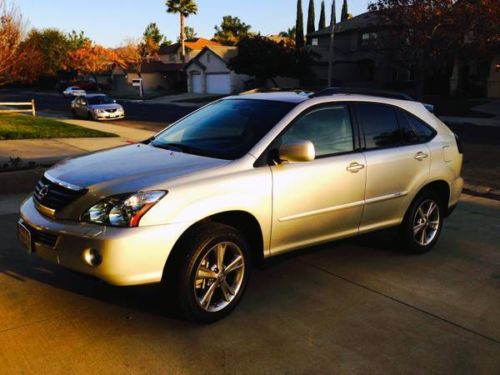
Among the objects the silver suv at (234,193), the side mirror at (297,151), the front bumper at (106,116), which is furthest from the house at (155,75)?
the side mirror at (297,151)

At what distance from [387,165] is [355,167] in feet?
1.54

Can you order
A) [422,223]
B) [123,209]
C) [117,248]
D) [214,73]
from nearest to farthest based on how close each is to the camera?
[117,248], [123,209], [422,223], [214,73]

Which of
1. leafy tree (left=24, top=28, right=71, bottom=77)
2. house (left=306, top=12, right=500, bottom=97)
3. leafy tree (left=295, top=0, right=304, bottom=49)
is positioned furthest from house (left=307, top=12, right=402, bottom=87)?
leafy tree (left=24, top=28, right=71, bottom=77)

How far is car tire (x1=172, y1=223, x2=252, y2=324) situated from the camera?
3.57 metres

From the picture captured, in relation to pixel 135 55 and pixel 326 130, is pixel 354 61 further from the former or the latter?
pixel 326 130

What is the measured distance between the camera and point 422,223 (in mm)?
5512

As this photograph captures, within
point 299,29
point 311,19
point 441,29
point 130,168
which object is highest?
point 311,19

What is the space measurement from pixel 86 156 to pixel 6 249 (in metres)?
1.59

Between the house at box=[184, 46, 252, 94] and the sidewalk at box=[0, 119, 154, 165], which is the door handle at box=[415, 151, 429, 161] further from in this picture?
the house at box=[184, 46, 252, 94]

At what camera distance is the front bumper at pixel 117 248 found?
334 cm

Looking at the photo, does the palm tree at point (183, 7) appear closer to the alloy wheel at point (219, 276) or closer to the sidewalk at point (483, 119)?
the sidewalk at point (483, 119)

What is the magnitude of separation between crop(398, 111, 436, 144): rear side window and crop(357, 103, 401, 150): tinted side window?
10 centimetres

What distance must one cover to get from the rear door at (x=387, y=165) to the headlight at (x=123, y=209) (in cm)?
220

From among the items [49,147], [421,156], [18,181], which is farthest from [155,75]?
[421,156]
